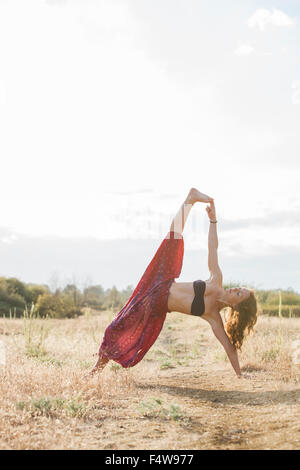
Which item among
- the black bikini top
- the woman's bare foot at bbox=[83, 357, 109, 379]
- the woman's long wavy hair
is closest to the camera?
the woman's bare foot at bbox=[83, 357, 109, 379]

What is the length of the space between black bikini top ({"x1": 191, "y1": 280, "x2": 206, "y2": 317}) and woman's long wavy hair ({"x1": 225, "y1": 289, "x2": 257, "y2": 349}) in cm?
67

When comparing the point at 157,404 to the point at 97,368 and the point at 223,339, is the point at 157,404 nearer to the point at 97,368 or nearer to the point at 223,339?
the point at 97,368

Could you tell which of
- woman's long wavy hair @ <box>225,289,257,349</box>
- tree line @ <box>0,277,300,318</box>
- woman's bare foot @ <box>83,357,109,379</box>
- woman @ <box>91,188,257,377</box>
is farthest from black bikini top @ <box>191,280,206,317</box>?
tree line @ <box>0,277,300,318</box>

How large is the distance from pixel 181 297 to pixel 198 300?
0.20 metres

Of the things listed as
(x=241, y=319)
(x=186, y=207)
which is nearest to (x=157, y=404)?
(x=241, y=319)

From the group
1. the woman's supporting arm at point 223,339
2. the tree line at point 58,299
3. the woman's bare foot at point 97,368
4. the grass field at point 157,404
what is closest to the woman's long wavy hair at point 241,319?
the woman's supporting arm at point 223,339

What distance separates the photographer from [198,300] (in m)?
5.84

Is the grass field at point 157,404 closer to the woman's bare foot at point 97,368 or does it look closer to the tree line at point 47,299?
the woman's bare foot at point 97,368

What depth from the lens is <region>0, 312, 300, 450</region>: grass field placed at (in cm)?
382

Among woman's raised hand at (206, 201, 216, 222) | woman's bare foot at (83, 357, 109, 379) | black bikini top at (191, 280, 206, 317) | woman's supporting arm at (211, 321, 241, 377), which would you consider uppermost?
woman's raised hand at (206, 201, 216, 222)

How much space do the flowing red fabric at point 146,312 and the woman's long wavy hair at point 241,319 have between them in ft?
2.99

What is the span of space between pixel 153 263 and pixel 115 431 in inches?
98.7

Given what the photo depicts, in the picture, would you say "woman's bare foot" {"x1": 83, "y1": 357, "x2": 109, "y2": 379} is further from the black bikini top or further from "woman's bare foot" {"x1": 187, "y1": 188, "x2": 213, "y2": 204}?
"woman's bare foot" {"x1": 187, "y1": 188, "x2": 213, "y2": 204}
